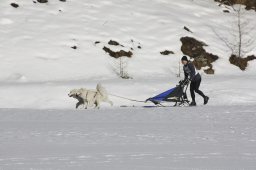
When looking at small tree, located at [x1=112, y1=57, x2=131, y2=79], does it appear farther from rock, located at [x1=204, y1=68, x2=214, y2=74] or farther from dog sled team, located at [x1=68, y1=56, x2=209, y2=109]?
dog sled team, located at [x1=68, y1=56, x2=209, y2=109]

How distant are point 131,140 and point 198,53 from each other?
54.1 ft

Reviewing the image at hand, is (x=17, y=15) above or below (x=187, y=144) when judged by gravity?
→ below

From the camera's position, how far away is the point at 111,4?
90.4 feet

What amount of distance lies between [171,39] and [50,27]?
5836 mm

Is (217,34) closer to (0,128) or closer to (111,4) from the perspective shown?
(111,4)

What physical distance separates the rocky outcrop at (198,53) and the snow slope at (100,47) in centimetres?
29

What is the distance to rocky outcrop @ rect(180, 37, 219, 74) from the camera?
22922mm

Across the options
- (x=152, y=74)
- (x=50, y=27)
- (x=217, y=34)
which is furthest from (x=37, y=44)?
(x=217, y=34)

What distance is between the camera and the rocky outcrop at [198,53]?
75.2 ft

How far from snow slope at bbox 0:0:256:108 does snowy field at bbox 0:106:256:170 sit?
16.1 feet

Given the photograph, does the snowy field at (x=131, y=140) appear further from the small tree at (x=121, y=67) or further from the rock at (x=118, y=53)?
the rock at (x=118, y=53)

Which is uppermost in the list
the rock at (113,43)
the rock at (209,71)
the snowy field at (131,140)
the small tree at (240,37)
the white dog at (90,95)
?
the snowy field at (131,140)

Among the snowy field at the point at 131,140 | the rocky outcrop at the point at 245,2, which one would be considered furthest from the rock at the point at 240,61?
the snowy field at the point at 131,140

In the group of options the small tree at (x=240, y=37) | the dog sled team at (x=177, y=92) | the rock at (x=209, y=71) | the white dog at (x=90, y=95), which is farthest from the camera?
the small tree at (x=240, y=37)
